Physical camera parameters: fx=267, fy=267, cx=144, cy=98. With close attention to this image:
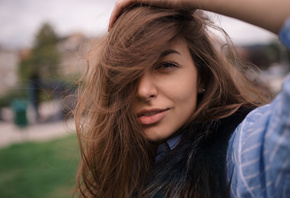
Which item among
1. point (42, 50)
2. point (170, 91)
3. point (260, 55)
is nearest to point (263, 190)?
point (170, 91)

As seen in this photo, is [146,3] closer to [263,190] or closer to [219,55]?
[219,55]

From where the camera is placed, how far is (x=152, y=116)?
53.9 inches

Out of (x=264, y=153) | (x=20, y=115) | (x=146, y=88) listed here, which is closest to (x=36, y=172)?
(x=20, y=115)

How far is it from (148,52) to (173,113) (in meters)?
0.33

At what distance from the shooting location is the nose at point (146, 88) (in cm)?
132

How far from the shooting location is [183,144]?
1347 millimetres

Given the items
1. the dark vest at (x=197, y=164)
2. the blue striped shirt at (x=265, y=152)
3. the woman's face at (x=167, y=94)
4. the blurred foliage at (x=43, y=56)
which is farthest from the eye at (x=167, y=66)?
the blurred foliage at (x=43, y=56)

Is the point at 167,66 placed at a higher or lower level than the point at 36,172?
higher

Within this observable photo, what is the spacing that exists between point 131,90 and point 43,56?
29784 mm

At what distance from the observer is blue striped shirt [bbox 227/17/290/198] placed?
0.83 meters

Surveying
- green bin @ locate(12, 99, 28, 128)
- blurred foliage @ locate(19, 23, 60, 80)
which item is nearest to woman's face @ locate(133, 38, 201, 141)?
green bin @ locate(12, 99, 28, 128)

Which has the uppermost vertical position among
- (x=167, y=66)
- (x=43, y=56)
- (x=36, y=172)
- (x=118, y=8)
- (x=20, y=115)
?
(x=118, y=8)

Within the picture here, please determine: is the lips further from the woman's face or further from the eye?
the eye

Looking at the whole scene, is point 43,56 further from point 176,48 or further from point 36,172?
point 176,48
